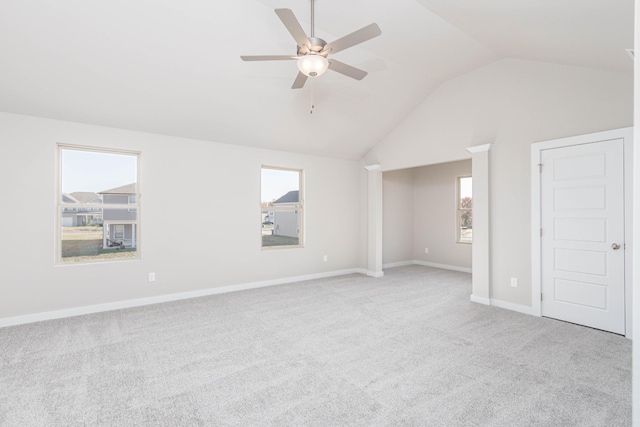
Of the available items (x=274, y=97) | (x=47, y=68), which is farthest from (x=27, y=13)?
(x=274, y=97)

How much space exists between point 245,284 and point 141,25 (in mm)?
3817

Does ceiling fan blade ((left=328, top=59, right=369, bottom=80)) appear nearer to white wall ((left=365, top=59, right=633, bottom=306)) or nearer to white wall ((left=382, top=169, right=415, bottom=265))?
white wall ((left=365, top=59, right=633, bottom=306))

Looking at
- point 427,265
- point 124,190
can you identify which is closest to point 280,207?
point 124,190

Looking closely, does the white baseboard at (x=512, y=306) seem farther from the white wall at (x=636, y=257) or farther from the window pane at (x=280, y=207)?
the white wall at (x=636, y=257)

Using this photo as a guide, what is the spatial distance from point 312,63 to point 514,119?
3118 millimetres

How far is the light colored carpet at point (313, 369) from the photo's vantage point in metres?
2.02

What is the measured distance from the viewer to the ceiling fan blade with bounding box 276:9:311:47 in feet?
7.14

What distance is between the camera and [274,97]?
4387mm

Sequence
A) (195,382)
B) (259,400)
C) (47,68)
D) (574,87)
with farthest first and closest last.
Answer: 1. (574,87)
2. (47,68)
3. (195,382)
4. (259,400)

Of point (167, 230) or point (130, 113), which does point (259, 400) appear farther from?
point (130, 113)

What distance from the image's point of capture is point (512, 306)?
4152 millimetres

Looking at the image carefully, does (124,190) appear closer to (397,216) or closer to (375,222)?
(375,222)

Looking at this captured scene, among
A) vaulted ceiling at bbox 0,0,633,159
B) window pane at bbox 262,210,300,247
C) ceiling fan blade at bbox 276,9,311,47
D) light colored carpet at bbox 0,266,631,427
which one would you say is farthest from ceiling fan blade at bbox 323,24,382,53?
window pane at bbox 262,210,300,247

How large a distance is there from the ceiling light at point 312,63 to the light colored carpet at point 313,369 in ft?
8.31
